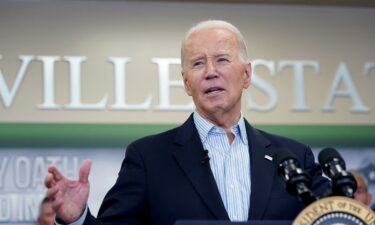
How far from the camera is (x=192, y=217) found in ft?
6.89

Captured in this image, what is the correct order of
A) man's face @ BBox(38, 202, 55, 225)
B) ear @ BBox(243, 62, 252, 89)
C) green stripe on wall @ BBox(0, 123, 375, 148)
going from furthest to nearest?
green stripe on wall @ BBox(0, 123, 375, 148), man's face @ BBox(38, 202, 55, 225), ear @ BBox(243, 62, 252, 89)

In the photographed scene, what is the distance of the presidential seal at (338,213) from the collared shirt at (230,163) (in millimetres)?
545

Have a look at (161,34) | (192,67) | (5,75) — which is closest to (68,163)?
(5,75)

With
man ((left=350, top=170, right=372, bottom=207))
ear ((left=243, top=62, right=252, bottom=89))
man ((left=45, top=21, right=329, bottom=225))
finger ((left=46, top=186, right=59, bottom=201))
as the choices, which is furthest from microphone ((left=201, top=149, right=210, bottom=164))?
man ((left=350, top=170, right=372, bottom=207))

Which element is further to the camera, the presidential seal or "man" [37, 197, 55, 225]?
"man" [37, 197, 55, 225]

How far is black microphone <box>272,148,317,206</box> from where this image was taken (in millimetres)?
1689

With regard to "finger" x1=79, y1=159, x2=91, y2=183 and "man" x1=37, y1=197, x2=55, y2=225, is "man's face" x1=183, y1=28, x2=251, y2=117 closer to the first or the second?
"finger" x1=79, y1=159, x2=91, y2=183

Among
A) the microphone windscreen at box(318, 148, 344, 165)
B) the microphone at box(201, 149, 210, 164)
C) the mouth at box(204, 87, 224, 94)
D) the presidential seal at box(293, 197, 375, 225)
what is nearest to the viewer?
the presidential seal at box(293, 197, 375, 225)

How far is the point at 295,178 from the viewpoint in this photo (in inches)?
67.5

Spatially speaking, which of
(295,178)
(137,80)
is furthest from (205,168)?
(137,80)

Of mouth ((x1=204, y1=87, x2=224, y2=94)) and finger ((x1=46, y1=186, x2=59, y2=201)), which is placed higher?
mouth ((x1=204, y1=87, x2=224, y2=94))

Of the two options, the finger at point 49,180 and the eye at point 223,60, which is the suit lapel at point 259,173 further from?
the finger at point 49,180

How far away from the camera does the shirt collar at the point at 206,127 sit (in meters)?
2.35

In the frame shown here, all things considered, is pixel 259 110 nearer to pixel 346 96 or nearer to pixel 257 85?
pixel 257 85
